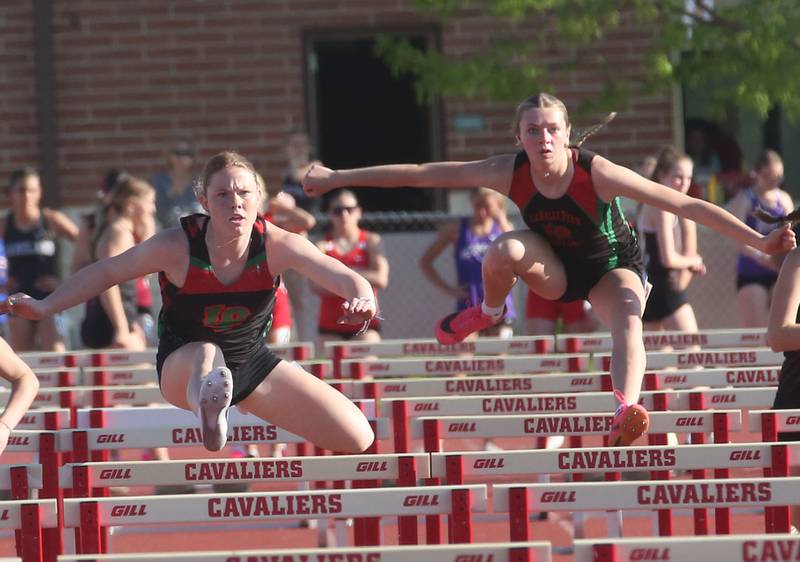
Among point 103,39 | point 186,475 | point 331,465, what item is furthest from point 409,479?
point 103,39

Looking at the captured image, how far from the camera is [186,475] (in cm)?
558

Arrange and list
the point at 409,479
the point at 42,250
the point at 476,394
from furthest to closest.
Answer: the point at 42,250 < the point at 476,394 < the point at 409,479

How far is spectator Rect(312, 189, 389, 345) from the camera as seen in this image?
37.9 feet

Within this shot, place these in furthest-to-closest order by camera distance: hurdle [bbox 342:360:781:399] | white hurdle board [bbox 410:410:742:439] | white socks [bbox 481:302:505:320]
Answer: white socks [bbox 481:302:505:320] → hurdle [bbox 342:360:781:399] → white hurdle board [bbox 410:410:742:439]

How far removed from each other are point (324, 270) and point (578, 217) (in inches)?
57.9

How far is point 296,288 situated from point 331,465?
8326 mm

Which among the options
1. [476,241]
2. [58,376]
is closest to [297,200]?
[476,241]

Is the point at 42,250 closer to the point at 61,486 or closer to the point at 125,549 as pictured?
the point at 125,549

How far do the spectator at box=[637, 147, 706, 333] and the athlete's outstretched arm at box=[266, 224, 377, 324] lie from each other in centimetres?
442

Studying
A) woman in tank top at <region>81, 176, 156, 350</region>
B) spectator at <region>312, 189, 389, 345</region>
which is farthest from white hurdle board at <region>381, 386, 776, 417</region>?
spectator at <region>312, 189, 389, 345</region>

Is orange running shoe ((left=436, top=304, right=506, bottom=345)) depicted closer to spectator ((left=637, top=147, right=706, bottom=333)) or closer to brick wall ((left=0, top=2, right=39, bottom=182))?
spectator ((left=637, top=147, right=706, bottom=333))

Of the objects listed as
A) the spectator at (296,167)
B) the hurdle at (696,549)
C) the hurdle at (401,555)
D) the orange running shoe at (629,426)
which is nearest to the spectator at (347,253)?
the spectator at (296,167)

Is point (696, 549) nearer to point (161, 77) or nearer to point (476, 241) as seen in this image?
point (476, 241)

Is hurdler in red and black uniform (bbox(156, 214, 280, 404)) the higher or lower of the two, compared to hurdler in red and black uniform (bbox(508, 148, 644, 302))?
lower
